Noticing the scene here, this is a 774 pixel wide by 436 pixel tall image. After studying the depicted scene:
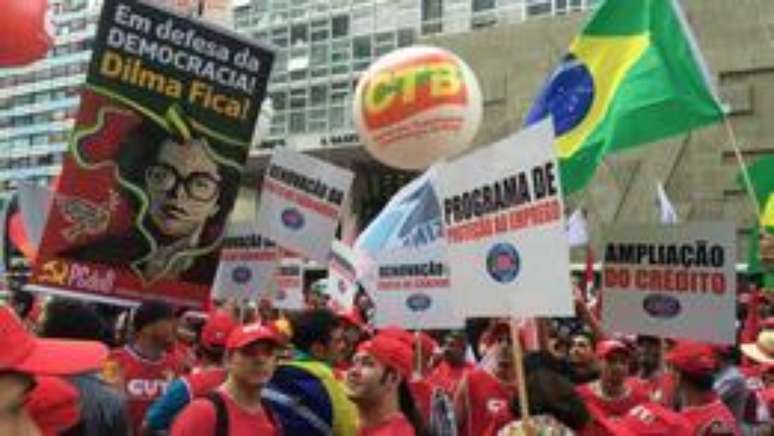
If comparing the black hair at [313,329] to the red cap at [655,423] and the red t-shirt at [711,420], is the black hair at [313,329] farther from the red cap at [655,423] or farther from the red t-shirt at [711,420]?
the red t-shirt at [711,420]

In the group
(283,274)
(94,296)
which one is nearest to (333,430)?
(94,296)

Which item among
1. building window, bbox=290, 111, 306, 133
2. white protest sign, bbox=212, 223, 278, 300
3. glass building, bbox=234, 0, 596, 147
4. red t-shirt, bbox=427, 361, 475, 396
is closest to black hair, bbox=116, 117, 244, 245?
red t-shirt, bbox=427, 361, 475, 396

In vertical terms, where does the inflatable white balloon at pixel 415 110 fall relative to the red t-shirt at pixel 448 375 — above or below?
above

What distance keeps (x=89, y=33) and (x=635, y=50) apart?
3149 inches

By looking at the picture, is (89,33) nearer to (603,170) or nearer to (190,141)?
(603,170)

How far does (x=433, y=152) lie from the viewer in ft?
33.1

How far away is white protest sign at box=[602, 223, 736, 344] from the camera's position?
727 centimetres

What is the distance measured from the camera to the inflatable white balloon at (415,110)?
32.8 ft

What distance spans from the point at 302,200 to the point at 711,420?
3.94 m

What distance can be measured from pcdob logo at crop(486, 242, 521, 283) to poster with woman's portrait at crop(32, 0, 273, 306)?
1.97 metres

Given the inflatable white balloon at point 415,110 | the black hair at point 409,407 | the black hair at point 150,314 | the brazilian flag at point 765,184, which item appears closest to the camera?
the black hair at point 409,407

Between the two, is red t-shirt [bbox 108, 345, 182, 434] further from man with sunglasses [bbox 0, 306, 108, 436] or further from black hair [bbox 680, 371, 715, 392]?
man with sunglasses [bbox 0, 306, 108, 436]

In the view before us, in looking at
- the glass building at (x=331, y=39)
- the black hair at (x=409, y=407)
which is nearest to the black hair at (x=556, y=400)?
the black hair at (x=409, y=407)

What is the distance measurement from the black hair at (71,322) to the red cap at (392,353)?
1.26 meters
